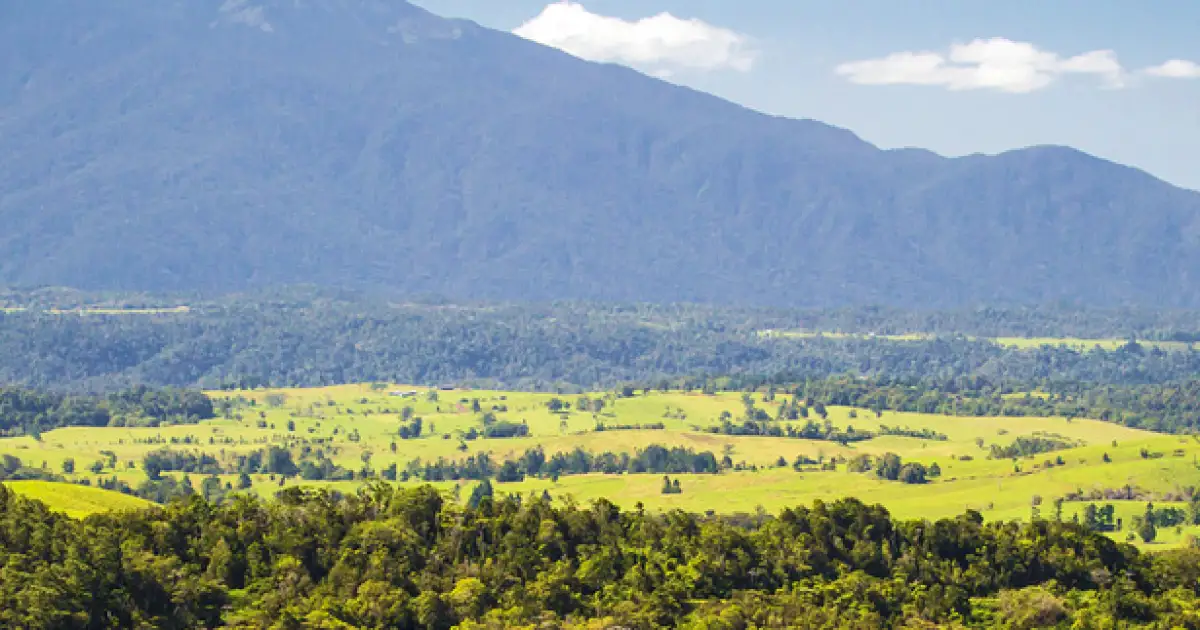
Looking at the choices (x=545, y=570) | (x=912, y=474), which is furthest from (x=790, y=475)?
(x=545, y=570)

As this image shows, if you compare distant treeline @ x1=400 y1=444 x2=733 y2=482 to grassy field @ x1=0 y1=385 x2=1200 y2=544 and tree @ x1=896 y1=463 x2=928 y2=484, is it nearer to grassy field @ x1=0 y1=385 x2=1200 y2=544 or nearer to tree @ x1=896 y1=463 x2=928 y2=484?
grassy field @ x1=0 y1=385 x2=1200 y2=544

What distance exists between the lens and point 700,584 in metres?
76.8

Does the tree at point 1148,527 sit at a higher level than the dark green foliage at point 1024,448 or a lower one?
higher

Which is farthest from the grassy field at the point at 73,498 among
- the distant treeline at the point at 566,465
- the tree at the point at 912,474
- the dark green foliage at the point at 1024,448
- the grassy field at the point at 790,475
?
the dark green foliage at the point at 1024,448

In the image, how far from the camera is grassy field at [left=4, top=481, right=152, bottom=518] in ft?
284

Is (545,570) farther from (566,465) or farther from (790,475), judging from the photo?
(566,465)

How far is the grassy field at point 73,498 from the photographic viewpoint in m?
86.6

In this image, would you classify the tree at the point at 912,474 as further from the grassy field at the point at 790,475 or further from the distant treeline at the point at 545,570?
the distant treeline at the point at 545,570

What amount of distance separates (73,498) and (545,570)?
28212mm

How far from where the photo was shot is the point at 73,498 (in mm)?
91750

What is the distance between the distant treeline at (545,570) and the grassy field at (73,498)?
730 centimetres

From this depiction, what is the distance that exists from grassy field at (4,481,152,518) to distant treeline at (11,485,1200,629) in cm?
730

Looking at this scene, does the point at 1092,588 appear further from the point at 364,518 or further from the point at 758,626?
the point at 364,518

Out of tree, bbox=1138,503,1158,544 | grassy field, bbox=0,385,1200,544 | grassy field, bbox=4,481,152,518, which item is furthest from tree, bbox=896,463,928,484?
grassy field, bbox=4,481,152,518
